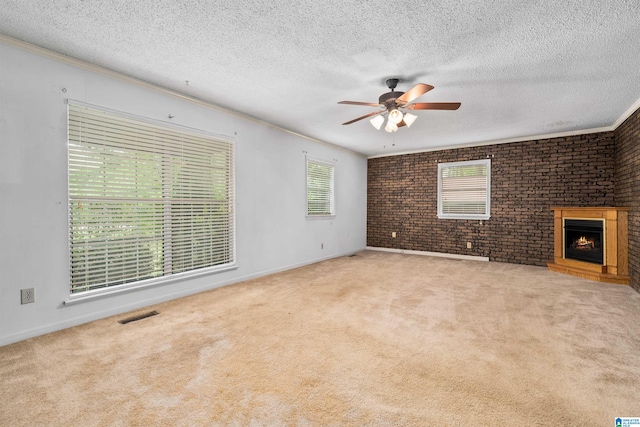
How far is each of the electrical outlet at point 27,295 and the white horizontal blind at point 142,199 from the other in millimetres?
279

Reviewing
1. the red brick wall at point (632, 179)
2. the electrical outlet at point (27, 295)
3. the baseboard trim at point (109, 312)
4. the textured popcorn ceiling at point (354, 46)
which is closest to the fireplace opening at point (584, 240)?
the red brick wall at point (632, 179)

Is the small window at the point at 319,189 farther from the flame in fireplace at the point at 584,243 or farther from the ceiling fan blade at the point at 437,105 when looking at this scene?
the flame in fireplace at the point at 584,243

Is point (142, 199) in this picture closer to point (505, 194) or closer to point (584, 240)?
point (505, 194)

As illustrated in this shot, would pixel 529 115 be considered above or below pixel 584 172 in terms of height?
above

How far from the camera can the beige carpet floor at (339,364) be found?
1.62 m

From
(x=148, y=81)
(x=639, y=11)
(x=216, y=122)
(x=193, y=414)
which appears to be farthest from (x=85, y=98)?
(x=639, y=11)

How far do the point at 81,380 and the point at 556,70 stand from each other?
495 centimetres

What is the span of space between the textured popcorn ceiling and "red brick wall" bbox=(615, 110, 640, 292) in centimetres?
55

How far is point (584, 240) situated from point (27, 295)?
7.64m

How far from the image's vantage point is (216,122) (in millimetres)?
4137

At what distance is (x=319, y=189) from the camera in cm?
639

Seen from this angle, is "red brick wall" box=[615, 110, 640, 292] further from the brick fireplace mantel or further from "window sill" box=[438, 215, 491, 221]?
"window sill" box=[438, 215, 491, 221]

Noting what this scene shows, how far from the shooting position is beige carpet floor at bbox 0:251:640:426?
5.32 feet

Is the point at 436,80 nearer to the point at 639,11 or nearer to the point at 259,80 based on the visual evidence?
the point at 639,11
